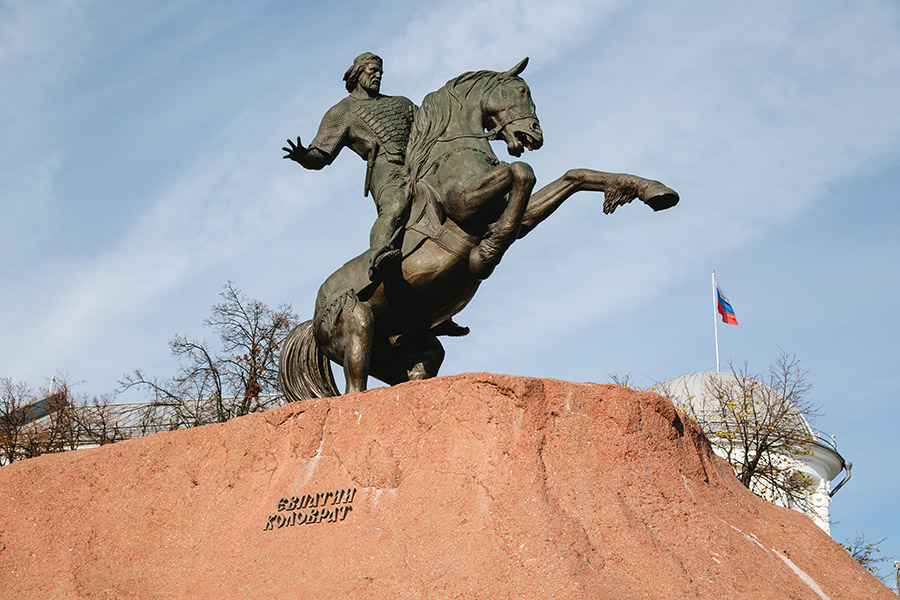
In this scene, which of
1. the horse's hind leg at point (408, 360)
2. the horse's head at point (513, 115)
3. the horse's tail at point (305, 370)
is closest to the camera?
the horse's head at point (513, 115)

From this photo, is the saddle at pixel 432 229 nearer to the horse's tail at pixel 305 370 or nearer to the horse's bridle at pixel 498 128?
the horse's bridle at pixel 498 128

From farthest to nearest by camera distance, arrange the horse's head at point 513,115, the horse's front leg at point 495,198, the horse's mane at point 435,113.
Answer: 1. the horse's mane at point 435,113
2. the horse's head at point 513,115
3. the horse's front leg at point 495,198

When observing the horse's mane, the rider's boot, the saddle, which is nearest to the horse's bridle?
the horse's mane

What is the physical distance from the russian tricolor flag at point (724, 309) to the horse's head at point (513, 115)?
74.8 ft

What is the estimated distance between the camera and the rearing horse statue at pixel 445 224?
789 centimetres

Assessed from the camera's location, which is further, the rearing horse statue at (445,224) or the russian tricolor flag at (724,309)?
the russian tricolor flag at (724,309)

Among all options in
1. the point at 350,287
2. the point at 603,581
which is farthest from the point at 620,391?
the point at 350,287

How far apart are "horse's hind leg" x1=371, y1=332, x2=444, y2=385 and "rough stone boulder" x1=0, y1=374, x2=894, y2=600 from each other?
141 cm

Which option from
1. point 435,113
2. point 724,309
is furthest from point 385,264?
point 724,309

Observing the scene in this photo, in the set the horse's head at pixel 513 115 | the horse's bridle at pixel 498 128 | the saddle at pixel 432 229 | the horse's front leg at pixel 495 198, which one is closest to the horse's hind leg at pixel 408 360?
the saddle at pixel 432 229

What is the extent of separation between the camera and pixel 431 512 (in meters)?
6.48

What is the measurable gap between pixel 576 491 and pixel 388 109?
389 centimetres

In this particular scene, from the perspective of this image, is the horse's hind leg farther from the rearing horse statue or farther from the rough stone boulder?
the rough stone boulder

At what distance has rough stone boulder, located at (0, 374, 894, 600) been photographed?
6141 mm
